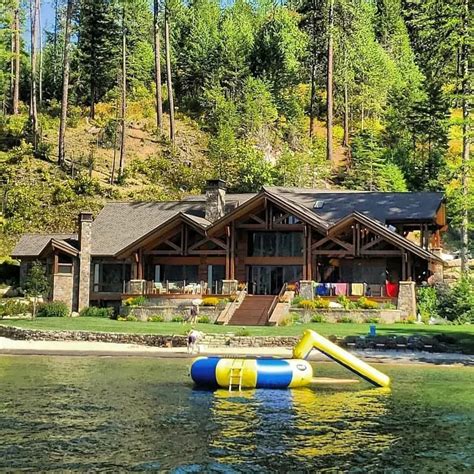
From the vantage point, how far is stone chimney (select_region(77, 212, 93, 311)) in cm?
4659

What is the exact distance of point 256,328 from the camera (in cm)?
3644

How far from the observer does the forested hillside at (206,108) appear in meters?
60.7

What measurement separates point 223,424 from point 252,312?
24.1 m

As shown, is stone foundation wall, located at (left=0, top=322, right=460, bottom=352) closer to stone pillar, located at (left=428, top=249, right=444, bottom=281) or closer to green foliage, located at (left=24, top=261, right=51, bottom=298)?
green foliage, located at (left=24, top=261, right=51, bottom=298)

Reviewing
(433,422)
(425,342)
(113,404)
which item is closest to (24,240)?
(425,342)

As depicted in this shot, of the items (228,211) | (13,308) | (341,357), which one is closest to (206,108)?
(228,211)

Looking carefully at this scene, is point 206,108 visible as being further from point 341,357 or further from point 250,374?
point 250,374

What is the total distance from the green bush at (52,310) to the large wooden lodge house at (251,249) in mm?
2379

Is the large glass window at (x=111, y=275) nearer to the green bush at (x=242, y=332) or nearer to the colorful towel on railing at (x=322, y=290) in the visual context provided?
the colorful towel on railing at (x=322, y=290)

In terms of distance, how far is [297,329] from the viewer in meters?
35.8

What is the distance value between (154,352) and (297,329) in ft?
26.4

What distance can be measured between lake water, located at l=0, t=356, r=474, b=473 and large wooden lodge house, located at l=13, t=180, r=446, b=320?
19.2m

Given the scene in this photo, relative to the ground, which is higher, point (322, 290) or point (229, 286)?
point (229, 286)

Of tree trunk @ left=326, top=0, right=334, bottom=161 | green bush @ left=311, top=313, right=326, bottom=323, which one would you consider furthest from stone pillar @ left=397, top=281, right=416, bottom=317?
tree trunk @ left=326, top=0, right=334, bottom=161
